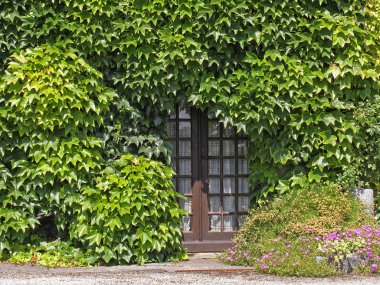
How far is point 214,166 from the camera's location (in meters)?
12.6

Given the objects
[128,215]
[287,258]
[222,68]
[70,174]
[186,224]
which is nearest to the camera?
[287,258]

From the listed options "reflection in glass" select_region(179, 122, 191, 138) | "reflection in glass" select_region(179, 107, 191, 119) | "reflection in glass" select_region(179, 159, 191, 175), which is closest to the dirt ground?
"reflection in glass" select_region(179, 159, 191, 175)

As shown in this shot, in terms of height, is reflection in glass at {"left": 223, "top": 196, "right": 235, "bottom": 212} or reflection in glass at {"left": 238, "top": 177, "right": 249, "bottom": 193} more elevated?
reflection in glass at {"left": 238, "top": 177, "right": 249, "bottom": 193}

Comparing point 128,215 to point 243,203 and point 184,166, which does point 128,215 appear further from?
point 243,203

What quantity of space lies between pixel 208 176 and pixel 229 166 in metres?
0.39

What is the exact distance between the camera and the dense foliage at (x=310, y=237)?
10102 mm

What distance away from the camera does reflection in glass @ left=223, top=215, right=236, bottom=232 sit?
1256cm

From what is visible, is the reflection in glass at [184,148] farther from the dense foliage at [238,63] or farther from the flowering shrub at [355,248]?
the flowering shrub at [355,248]

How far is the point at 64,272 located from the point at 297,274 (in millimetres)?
3170

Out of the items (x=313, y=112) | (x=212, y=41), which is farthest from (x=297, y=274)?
(x=212, y=41)

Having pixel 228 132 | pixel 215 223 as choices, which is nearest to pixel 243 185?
pixel 215 223

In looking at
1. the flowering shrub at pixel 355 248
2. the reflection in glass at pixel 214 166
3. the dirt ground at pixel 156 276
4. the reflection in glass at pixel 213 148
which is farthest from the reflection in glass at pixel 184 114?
the flowering shrub at pixel 355 248

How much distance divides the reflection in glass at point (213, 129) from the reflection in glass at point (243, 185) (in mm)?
833

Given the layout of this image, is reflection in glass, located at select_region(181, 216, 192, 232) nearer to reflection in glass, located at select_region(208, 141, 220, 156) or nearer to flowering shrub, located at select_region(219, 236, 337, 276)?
reflection in glass, located at select_region(208, 141, 220, 156)
